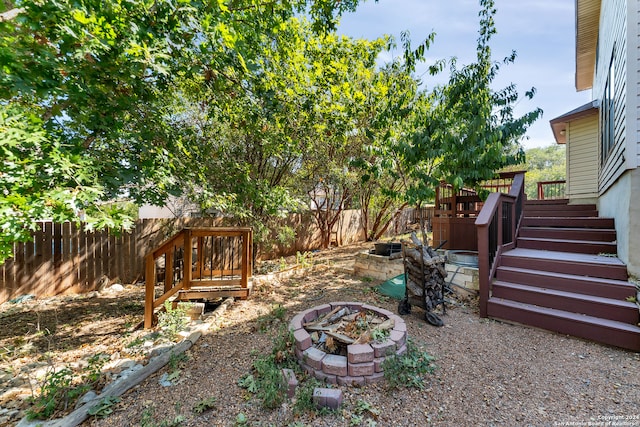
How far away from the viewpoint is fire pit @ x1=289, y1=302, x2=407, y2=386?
2268 mm

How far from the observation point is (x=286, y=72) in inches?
201

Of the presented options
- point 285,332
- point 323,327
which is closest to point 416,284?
point 323,327

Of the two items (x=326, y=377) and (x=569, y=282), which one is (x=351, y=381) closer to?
(x=326, y=377)

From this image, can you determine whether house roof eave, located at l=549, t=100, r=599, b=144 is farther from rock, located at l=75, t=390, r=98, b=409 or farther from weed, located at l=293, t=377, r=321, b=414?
rock, located at l=75, t=390, r=98, b=409

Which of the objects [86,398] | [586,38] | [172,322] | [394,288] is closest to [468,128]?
[394,288]

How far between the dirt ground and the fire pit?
0.13m

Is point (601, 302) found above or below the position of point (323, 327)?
above

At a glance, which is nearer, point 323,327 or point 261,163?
point 323,327

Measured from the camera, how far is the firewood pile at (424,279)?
3.41m

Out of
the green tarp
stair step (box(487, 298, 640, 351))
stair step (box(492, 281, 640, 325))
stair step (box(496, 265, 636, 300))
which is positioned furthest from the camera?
the green tarp

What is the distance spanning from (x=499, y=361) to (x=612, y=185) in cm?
390

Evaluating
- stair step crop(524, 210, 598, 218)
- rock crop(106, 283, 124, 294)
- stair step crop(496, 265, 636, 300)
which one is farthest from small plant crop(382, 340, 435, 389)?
rock crop(106, 283, 124, 294)

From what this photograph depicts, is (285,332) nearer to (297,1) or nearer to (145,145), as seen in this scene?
(145,145)

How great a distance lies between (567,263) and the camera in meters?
3.61
